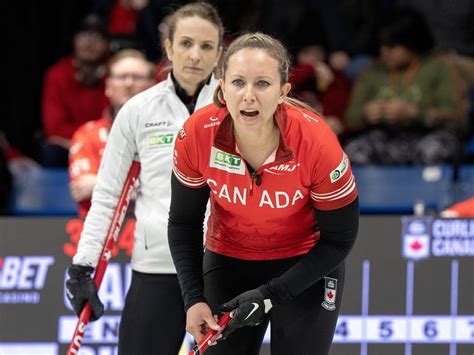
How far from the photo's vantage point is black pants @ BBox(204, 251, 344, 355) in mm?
3312

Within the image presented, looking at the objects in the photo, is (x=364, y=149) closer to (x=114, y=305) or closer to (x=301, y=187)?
(x=114, y=305)

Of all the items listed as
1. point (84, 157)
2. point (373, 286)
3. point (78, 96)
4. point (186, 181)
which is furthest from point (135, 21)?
point (186, 181)

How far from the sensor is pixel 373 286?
4855 millimetres

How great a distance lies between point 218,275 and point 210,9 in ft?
3.56

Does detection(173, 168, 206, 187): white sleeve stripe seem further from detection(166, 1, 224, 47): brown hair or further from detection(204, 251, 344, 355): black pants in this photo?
detection(166, 1, 224, 47): brown hair

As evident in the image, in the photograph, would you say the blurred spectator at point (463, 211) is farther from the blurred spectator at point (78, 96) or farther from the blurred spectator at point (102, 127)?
the blurred spectator at point (78, 96)

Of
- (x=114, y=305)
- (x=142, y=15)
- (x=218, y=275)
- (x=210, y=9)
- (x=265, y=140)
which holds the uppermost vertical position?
(x=142, y=15)

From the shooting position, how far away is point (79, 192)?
201 inches

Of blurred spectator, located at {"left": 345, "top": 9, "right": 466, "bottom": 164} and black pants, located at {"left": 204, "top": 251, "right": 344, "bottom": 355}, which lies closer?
black pants, located at {"left": 204, "top": 251, "right": 344, "bottom": 355}

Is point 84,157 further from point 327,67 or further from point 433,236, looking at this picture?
point 327,67

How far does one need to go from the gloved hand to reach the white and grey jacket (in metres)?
0.55

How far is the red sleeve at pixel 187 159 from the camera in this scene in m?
3.30

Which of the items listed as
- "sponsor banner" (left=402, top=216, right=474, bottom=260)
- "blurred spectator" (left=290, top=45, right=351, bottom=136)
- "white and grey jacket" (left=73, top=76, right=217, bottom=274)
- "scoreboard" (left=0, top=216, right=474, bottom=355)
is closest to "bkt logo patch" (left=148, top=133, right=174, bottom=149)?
"white and grey jacket" (left=73, top=76, right=217, bottom=274)

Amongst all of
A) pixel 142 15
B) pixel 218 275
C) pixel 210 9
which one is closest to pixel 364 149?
pixel 142 15
